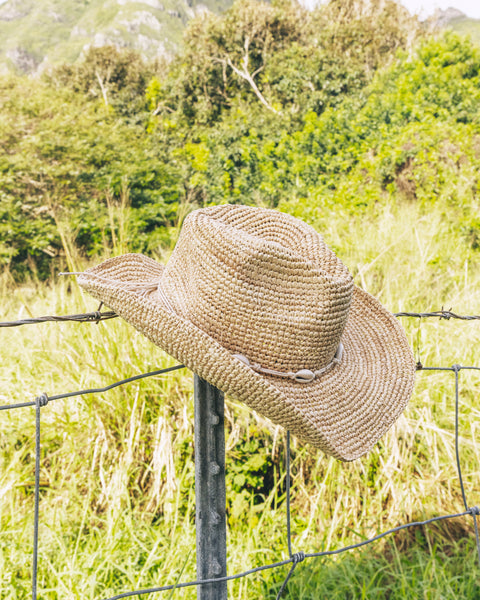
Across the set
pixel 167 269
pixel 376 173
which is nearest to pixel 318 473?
pixel 167 269

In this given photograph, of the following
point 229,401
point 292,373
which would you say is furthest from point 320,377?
point 229,401

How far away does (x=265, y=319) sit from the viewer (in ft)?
3.19

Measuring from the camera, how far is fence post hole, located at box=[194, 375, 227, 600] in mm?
975

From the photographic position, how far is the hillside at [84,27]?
2130 inches

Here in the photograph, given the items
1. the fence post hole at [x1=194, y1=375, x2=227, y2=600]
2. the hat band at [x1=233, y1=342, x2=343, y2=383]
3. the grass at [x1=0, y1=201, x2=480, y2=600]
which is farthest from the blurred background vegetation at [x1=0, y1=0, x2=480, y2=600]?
the hat band at [x1=233, y1=342, x2=343, y2=383]

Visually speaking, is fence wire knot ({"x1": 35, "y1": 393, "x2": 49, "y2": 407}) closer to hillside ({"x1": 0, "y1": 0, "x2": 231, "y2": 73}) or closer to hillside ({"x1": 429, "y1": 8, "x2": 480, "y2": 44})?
hillside ({"x1": 429, "y1": 8, "x2": 480, "y2": 44})

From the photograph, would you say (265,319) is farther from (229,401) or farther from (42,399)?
(229,401)

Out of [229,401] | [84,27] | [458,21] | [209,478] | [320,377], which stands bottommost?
[229,401]

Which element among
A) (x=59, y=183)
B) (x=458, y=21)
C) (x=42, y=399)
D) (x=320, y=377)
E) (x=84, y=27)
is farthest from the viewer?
(x=84, y=27)

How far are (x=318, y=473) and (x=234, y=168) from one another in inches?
278

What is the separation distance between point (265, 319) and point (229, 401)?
1.48 meters

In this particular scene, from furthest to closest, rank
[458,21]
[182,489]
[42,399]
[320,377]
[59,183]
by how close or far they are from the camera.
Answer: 1. [458,21]
2. [59,183]
3. [182,489]
4. [320,377]
5. [42,399]

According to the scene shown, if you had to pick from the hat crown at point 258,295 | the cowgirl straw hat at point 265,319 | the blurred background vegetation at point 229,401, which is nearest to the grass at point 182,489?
the blurred background vegetation at point 229,401

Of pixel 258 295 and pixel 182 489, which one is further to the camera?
pixel 182 489
